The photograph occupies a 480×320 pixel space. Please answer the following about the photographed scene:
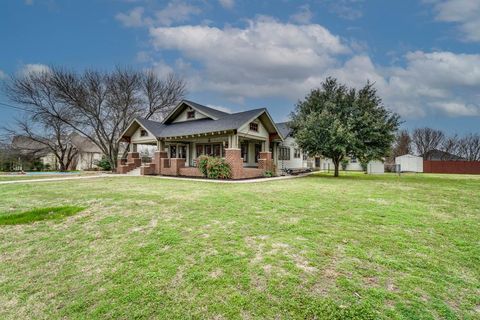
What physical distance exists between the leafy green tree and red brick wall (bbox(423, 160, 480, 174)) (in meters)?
16.1

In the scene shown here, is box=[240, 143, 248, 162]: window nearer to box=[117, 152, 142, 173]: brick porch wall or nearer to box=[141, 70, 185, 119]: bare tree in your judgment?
box=[117, 152, 142, 173]: brick porch wall

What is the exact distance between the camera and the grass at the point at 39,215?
5.21 m

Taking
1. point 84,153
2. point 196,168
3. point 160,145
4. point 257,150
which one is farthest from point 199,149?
point 84,153

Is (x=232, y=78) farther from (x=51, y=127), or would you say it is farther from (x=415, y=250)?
(x=415, y=250)

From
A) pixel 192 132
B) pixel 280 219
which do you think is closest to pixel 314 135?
pixel 192 132

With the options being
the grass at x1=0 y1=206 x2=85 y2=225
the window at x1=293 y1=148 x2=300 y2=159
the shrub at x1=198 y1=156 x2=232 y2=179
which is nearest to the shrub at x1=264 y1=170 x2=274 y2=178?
the shrub at x1=198 y1=156 x2=232 y2=179

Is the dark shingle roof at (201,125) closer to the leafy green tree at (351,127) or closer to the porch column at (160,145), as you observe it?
the porch column at (160,145)

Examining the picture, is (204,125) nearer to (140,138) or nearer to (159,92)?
(140,138)

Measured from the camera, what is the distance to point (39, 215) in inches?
221

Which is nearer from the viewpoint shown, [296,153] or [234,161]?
[234,161]

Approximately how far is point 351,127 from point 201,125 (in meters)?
10.8

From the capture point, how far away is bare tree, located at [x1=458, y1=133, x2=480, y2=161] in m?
38.6

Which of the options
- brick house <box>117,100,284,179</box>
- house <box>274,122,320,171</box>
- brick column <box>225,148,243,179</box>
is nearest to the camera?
brick column <box>225,148,243,179</box>

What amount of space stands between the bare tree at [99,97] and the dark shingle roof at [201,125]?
6.91 m
